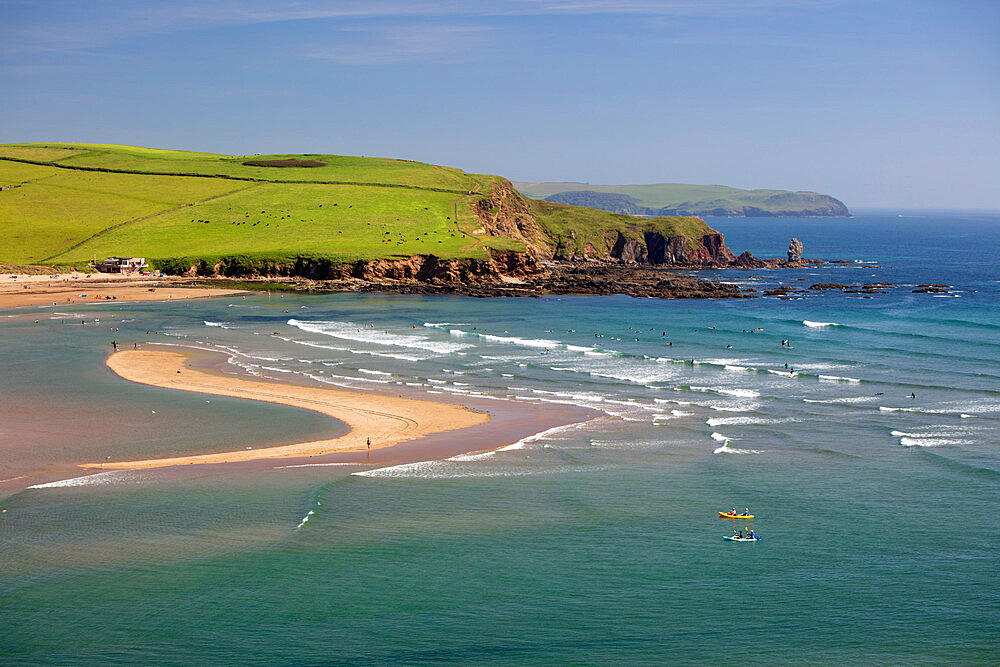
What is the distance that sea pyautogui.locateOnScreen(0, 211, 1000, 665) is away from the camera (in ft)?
76.5

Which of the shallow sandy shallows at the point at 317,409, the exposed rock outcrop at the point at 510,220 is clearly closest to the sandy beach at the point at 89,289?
the shallow sandy shallows at the point at 317,409

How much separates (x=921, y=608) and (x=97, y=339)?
69768mm

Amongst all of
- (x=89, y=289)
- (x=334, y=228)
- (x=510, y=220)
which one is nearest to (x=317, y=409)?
(x=89, y=289)

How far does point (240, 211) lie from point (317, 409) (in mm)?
101240

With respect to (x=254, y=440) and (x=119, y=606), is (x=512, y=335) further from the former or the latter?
(x=119, y=606)

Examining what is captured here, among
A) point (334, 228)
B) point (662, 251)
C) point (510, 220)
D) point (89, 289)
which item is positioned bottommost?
point (89, 289)

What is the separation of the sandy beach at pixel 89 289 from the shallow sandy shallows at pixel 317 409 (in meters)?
41.8

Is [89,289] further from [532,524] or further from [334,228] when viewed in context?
[532,524]

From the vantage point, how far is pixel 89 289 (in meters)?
108

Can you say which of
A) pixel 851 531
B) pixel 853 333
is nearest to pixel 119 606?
pixel 851 531

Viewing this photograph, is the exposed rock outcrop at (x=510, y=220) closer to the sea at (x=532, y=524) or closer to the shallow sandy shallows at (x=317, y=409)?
the sea at (x=532, y=524)

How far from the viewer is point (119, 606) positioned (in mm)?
24438

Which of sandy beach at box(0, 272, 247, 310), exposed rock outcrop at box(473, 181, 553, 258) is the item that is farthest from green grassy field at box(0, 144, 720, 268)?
sandy beach at box(0, 272, 247, 310)

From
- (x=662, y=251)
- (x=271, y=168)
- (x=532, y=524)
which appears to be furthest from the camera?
(x=271, y=168)
